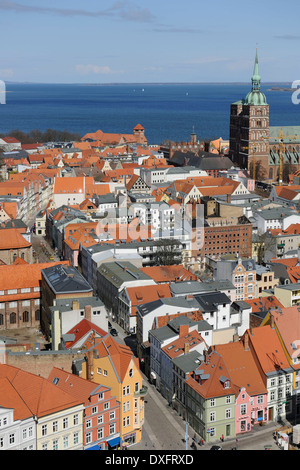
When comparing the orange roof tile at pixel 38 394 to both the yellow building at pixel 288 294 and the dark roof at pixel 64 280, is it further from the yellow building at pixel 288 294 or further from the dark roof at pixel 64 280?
the yellow building at pixel 288 294

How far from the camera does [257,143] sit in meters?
82.8

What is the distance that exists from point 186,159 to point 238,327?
5148cm

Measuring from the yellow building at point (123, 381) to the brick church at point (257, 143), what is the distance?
58681 millimetres

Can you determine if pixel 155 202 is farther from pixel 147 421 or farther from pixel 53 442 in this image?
pixel 53 442

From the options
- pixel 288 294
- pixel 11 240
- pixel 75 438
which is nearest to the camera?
pixel 75 438

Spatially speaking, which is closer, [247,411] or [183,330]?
[247,411]

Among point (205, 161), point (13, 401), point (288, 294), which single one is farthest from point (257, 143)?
point (13, 401)

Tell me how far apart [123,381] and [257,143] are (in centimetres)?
6309

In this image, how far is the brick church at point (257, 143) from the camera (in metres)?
82.1

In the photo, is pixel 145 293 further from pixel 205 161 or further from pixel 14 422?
pixel 205 161

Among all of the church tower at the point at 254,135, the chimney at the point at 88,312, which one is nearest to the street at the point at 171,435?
the chimney at the point at 88,312

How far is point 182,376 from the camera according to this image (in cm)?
2638

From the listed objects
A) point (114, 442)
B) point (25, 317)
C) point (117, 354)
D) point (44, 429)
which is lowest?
point (114, 442)

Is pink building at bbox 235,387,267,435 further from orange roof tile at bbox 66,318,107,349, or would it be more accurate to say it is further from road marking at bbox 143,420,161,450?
orange roof tile at bbox 66,318,107,349
